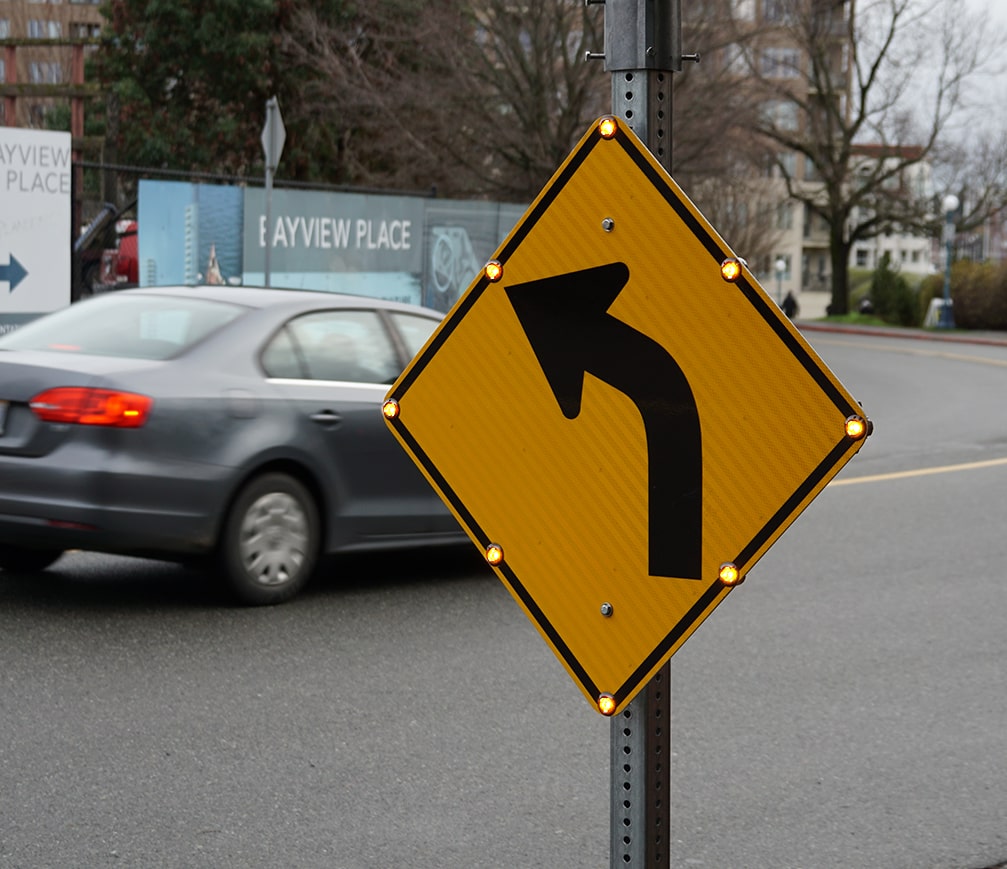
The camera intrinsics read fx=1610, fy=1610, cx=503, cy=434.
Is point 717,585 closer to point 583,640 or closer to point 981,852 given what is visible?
point 583,640

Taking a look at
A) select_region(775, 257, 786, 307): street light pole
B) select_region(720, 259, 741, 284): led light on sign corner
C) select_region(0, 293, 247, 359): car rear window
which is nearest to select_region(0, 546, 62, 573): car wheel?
select_region(0, 293, 247, 359): car rear window

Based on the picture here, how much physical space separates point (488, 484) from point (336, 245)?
55.5ft

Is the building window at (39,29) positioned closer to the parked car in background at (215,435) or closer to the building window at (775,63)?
the building window at (775,63)

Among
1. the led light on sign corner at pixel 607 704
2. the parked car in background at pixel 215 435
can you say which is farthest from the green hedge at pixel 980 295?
the led light on sign corner at pixel 607 704

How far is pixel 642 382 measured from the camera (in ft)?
→ 8.92

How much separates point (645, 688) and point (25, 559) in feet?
19.4

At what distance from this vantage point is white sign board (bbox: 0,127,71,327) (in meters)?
15.3

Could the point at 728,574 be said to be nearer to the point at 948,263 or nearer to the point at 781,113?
the point at 948,263

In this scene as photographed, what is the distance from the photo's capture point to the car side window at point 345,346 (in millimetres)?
7922

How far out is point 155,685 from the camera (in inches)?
240

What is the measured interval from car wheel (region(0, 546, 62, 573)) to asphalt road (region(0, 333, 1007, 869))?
0.13m

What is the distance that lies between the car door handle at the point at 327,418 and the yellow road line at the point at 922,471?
18.0ft

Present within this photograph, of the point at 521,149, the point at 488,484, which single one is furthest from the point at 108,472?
the point at 521,149

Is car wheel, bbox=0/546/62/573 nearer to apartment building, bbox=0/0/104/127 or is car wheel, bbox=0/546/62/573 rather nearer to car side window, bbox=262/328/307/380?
car side window, bbox=262/328/307/380
